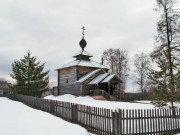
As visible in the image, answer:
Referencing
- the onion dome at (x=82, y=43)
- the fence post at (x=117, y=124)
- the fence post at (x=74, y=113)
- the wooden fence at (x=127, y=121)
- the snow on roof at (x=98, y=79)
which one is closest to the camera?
the fence post at (x=117, y=124)

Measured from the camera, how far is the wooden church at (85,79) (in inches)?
1457

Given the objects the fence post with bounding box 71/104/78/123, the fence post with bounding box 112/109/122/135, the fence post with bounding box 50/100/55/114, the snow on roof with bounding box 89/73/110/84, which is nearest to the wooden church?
the snow on roof with bounding box 89/73/110/84

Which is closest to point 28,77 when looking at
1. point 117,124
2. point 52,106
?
point 52,106

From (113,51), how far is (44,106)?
124 ft

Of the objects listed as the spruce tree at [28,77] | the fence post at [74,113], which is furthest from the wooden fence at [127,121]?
the spruce tree at [28,77]

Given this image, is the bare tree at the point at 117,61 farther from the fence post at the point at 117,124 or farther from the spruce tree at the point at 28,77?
the fence post at the point at 117,124

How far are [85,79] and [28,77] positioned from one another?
13259 mm

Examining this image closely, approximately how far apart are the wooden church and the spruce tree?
3.94 metres

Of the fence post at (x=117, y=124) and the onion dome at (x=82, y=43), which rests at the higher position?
the onion dome at (x=82, y=43)

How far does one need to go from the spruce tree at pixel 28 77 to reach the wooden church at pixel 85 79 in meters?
3.94

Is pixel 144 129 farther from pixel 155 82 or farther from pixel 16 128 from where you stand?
pixel 16 128

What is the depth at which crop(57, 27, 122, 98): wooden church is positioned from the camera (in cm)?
3700

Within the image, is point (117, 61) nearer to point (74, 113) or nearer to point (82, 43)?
point (82, 43)

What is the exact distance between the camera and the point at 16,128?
11.6 m
